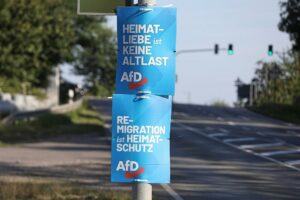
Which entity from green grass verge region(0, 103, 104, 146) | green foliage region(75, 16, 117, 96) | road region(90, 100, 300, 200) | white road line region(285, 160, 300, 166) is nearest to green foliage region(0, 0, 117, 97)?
green foliage region(75, 16, 117, 96)

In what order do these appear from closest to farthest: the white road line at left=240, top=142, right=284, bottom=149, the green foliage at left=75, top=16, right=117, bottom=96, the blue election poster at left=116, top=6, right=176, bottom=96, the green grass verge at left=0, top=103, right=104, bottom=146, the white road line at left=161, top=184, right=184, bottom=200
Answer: the blue election poster at left=116, top=6, right=176, bottom=96 → the white road line at left=161, top=184, right=184, bottom=200 → the white road line at left=240, top=142, right=284, bottom=149 → the green grass verge at left=0, top=103, right=104, bottom=146 → the green foliage at left=75, top=16, right=117, bottom=96

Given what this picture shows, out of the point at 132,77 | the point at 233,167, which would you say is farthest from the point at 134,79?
the point at 233,167

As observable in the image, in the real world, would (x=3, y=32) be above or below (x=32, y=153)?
above

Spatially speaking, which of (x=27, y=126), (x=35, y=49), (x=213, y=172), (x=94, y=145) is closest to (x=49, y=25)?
(x=35, y=49)

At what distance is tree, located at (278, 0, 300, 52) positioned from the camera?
59.3m

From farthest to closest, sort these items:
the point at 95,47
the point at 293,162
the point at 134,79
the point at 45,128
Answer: the point at 95,47, the point at 45,128, the point at 293,162, the point at 134,79

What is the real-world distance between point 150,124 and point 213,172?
14321 millimetres

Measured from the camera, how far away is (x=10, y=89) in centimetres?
6619

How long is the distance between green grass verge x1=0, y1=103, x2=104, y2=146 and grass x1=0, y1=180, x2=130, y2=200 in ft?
52.7

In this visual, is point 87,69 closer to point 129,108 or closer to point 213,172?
point 213,172

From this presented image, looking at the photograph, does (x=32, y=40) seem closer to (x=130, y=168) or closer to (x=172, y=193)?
(x=172, y=193)

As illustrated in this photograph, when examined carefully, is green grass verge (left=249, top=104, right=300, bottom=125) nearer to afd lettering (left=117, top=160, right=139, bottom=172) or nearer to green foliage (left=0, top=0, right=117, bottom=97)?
green foliage (left=0, top=0, right=117, bottom=97)

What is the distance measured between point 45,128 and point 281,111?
116 ft

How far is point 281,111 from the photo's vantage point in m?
70.2
